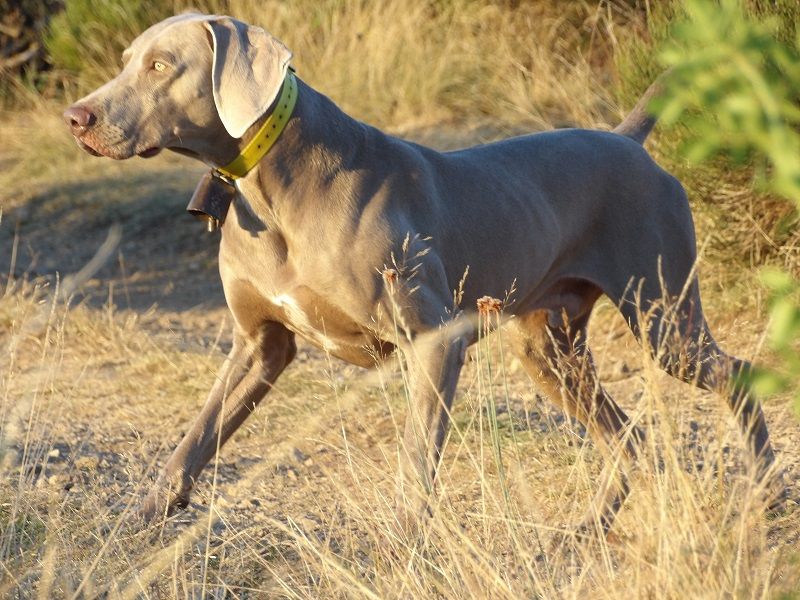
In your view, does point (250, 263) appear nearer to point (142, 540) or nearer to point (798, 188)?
point (142, 540)

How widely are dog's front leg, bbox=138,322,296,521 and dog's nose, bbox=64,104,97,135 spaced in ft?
2.73

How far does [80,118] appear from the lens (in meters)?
3.47

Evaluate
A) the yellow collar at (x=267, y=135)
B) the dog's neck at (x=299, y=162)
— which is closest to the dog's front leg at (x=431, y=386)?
the dog's neck at (x=299, y=162)

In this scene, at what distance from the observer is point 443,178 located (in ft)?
13.4

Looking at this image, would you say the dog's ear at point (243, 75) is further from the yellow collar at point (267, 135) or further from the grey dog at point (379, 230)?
the yellow collar at point (267, 135)

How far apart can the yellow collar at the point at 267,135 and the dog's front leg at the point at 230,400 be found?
0.52m

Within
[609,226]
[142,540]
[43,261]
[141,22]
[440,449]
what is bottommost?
[43,261]

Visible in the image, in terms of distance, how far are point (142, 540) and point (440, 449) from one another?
0.86 m

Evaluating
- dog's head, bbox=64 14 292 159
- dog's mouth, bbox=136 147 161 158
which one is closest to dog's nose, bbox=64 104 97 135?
dog's head, bbox=64 14 292 159

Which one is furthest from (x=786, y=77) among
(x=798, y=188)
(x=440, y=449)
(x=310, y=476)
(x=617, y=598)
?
(x=310, y=476)

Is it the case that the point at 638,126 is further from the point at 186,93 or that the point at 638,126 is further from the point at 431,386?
the point at 186,93

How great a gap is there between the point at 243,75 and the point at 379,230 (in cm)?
58

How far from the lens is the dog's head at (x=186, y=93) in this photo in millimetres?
3508

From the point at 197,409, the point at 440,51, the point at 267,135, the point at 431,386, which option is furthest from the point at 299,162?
the point at 440,51
